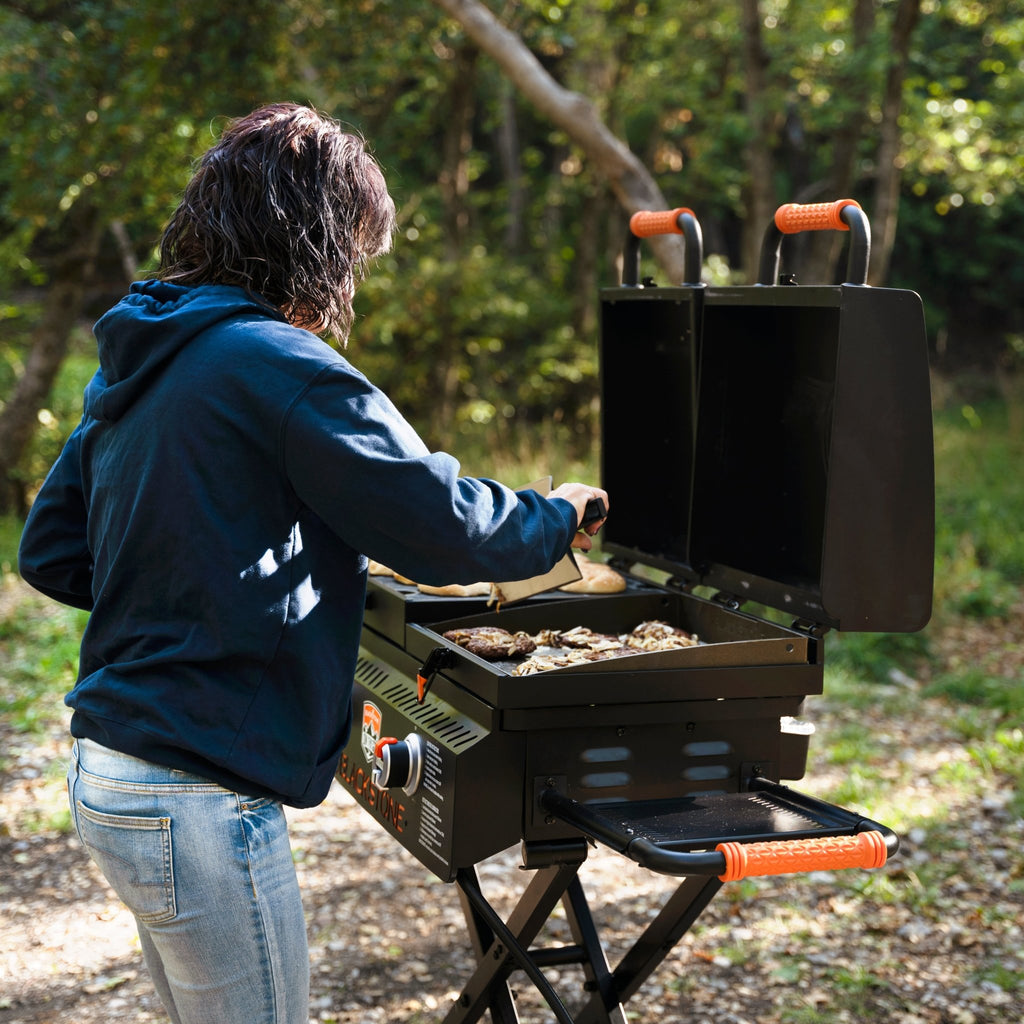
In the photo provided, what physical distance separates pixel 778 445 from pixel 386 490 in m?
1.15

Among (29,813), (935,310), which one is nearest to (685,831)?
(29,813)

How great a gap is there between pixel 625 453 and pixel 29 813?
3.08m

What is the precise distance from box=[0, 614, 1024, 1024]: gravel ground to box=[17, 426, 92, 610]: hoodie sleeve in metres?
Answer: 1.87

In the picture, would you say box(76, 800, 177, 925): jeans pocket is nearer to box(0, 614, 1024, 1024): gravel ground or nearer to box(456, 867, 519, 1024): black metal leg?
box(456, 867, 519, 1024): black metal leg

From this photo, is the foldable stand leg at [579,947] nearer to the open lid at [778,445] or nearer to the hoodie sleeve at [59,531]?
the open lid at [778,445]

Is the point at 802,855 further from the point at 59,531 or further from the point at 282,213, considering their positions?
the point at 59,531

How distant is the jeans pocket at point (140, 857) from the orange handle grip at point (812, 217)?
153 cm

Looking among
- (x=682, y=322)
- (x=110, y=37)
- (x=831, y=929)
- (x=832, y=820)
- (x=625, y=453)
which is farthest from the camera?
(x=110, y=37)

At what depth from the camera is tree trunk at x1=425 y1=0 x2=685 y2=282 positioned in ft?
21.3

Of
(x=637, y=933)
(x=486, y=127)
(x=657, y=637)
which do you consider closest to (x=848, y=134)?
(x=486, y=127)

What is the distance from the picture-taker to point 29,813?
4.59 m

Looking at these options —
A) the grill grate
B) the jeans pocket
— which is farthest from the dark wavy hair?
the jeans pocket

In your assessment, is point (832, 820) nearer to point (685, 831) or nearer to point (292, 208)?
→ point (685, 831)

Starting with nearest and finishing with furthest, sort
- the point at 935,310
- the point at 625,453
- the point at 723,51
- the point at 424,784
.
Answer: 1. the point at 424,784
2. the point at 625,453
3. the point at 723,51
4. the point at 935,310
